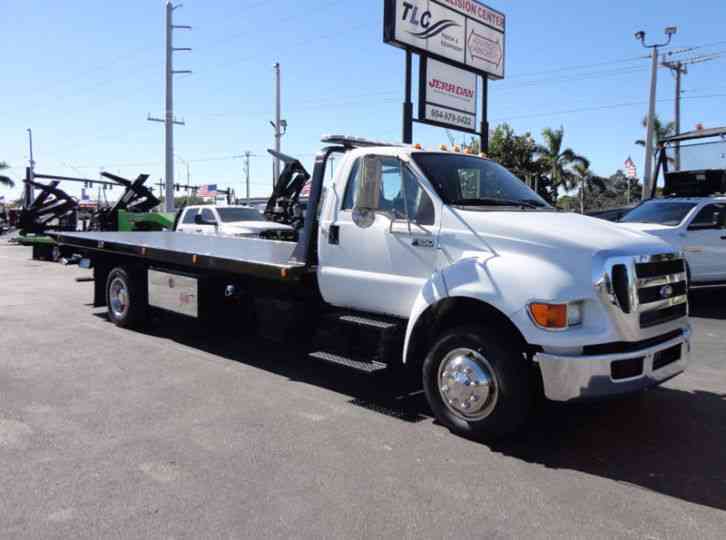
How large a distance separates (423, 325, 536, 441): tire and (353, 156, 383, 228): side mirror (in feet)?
4.23

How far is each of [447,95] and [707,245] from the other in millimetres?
6127

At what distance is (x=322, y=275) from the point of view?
5.98 meters

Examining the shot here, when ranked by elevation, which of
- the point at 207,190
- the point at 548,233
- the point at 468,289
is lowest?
the point at 468,289

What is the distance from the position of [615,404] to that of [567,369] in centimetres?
182

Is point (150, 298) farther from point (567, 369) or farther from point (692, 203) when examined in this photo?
point (692, 203)

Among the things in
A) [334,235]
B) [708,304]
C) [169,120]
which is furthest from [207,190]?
[334,235]

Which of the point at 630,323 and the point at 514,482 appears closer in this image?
the point at 514,482

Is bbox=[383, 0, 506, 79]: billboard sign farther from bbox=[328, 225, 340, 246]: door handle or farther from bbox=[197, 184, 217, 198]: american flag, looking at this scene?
bbox=[197, 184, 217, 198]: american flag

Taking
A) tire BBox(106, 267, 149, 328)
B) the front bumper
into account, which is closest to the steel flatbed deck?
tire BBox(106, 267, 149, 328)

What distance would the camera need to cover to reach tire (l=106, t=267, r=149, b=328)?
28.3 ft

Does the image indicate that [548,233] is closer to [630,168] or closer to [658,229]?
[658,229]

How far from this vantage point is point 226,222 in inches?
655

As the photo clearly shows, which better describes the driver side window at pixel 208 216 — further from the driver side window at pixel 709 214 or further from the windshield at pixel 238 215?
the driver side window at pixel 709 214

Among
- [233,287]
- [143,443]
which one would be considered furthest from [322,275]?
[143,443]
